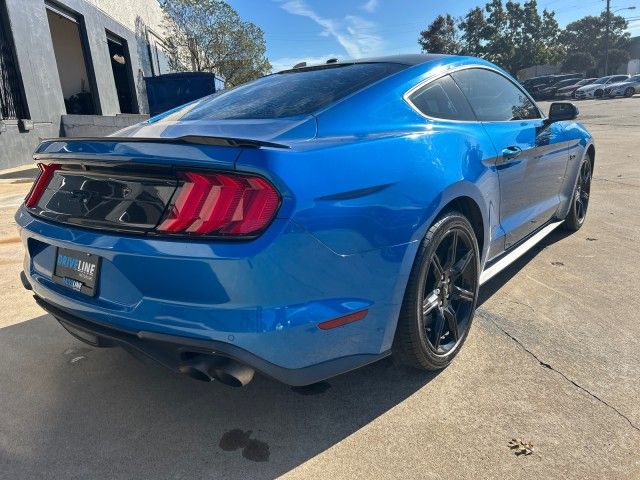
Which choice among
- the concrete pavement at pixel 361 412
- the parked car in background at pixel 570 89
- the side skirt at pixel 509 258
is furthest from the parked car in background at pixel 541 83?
the concrete pavement at pixel 361 412

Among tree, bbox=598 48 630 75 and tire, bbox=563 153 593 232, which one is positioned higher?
tree, bbox=598 48 630 75

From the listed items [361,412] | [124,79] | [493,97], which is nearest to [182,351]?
[361,412]

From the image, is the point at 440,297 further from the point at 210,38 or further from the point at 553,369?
the point at 210,38

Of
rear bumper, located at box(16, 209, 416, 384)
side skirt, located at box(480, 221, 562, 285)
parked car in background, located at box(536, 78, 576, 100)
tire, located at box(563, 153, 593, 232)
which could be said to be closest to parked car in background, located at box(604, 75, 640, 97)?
parked car in background, located at box(536, 78, 576, 100)

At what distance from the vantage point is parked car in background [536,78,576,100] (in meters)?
41.6

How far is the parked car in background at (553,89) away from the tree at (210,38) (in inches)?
1012

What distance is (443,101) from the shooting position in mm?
2818

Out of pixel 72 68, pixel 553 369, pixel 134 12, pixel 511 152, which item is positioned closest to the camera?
pixel 553 369

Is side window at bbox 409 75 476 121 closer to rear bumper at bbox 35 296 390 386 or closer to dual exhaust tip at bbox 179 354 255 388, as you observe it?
rear bumper at bbox 35 296 390 386

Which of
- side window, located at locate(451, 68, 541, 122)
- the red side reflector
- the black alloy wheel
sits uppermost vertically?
side window, located at locate(451, 68, 541, 122)

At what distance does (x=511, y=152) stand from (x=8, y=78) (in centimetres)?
1195

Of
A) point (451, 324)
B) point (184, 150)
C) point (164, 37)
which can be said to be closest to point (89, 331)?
point (184, 150)

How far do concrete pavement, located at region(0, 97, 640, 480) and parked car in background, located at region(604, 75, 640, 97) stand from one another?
39.9 metres

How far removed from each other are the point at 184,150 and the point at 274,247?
0.50 m
